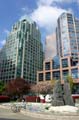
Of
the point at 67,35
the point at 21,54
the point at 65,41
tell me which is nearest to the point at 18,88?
the point at 21,54

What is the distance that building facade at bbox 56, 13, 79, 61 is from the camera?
503ft

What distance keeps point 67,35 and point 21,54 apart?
138 feet

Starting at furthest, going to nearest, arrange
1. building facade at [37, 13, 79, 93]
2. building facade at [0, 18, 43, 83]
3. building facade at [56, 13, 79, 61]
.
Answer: building facade at [56, 13, 79, 61], building facade at [0, 18, 43, 83], building facade at [37, 13, 79, 93]

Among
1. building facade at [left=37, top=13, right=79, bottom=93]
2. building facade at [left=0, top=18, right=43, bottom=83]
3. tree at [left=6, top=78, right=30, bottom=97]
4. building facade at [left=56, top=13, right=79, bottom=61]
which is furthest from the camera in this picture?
building facade at [left=56, top=13, right=79, bottom=61]

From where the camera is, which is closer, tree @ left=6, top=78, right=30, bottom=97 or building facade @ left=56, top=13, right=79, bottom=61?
tree @ left=6, top=78, right=30, bottom=97

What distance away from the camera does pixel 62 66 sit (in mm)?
100438

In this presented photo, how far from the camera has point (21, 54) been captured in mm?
145750

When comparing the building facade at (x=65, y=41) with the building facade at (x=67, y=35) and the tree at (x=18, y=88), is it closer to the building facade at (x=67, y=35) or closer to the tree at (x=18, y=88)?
the building facade at (x=67, y=35)

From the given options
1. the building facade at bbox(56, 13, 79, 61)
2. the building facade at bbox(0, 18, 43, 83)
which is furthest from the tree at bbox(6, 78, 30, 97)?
the building facade at bbox(56, 13, 79, 61)

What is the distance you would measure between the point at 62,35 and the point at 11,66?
50474 mm

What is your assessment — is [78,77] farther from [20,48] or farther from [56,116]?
[56,116]

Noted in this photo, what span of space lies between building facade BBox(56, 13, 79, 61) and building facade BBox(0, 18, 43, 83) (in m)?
20.6

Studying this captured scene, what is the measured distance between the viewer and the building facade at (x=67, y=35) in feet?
503

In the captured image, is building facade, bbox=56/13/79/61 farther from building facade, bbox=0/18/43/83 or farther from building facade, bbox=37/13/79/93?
building facade, bbox=0/18/43/83
